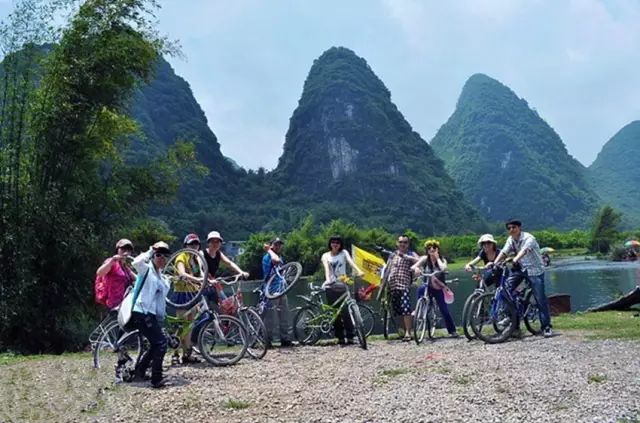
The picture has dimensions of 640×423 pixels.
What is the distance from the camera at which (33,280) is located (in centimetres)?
1241

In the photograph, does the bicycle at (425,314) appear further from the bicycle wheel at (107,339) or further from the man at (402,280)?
the bicycle wheel at (107,339)

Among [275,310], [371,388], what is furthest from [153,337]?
[275,310]

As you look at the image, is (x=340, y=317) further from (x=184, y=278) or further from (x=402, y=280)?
Result: (x=184, y=278)

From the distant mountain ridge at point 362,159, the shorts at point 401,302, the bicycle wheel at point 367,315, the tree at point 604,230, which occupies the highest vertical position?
the distant mountain ridge at point 362,159

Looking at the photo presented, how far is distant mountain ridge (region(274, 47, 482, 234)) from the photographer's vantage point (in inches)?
5197

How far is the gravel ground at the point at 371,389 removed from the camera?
548 centimetres

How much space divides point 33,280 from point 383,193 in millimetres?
130486

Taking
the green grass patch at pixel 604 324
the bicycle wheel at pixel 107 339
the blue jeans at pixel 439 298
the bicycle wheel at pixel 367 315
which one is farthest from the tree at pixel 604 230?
the bicycle wheel at pixel 107 339

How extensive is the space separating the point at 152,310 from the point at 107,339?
1712 millimetres

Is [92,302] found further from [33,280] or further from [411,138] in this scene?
[411,138]

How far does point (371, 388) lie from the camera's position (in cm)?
652

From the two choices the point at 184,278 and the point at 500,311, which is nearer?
the point at 184,278

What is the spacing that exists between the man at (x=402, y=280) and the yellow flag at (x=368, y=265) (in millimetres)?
1653

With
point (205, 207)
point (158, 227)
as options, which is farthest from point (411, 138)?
point (158, 227)
